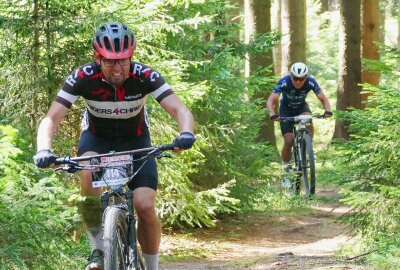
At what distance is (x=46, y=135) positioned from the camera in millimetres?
5258

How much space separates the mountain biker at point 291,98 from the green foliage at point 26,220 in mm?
7297

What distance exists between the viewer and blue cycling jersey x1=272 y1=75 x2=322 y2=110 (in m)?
13.1

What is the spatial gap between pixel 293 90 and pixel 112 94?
7872 mm

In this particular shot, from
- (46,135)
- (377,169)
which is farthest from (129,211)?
(377,169)

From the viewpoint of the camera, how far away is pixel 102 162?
518 cm

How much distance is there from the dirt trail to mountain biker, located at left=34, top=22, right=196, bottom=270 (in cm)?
223

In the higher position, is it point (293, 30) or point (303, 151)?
point (293, 30)

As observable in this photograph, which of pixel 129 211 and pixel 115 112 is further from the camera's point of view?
pixel 115 112

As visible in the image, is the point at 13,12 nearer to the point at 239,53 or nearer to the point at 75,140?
the point at 75,140

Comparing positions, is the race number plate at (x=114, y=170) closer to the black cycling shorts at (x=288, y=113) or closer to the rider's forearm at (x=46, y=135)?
the rider's forearm at (x=46, y=135)

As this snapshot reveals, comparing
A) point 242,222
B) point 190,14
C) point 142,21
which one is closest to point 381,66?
point 142,21

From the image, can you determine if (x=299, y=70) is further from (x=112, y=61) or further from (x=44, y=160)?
(x=44, y=160)

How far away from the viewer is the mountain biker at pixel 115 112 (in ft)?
17.7

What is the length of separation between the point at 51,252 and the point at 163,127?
390 cm
